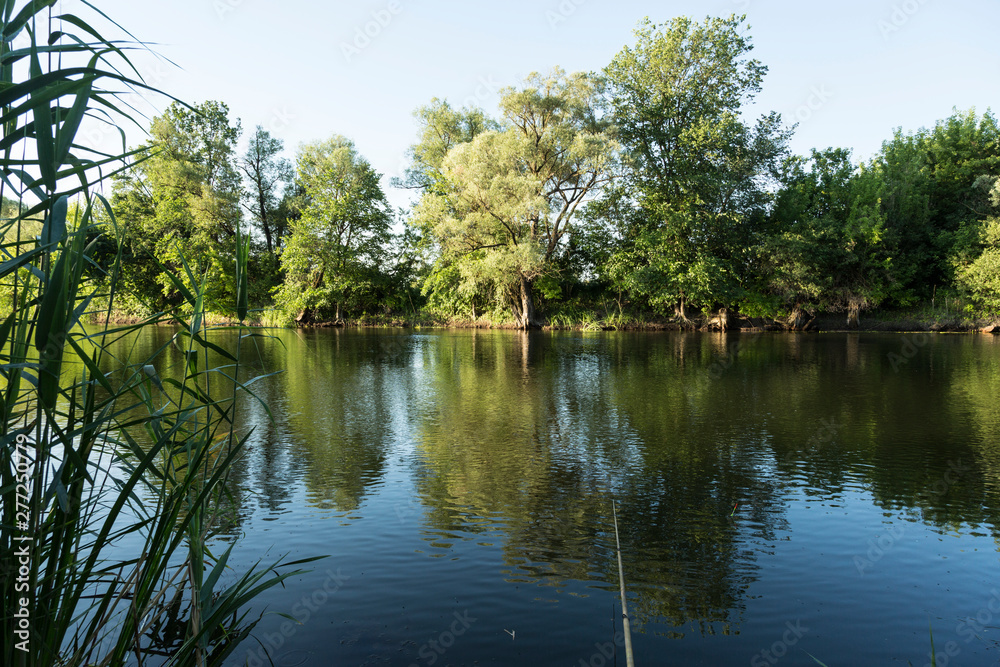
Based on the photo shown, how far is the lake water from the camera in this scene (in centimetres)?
404

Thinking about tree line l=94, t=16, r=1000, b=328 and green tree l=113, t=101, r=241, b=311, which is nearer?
tree line l=94, t=16, r=1000, b=328

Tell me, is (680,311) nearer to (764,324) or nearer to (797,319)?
(764,324)

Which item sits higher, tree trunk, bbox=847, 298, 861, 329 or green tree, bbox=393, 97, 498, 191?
green tree, bbox=393, 97, 498, 191

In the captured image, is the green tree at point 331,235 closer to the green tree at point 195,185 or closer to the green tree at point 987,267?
the green tree at point 195,185

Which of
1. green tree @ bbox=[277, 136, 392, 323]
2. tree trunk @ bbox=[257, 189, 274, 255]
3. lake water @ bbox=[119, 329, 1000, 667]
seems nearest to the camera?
lake water @ bbox=[119, 329, 1000, 667]

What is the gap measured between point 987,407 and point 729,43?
1251 inches

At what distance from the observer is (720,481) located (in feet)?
24.2

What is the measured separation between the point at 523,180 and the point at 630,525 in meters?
28.3

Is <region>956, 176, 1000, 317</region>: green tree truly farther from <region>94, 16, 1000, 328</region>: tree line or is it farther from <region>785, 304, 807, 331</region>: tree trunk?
<region>785, 304, 807, 331</region>: tree trunk

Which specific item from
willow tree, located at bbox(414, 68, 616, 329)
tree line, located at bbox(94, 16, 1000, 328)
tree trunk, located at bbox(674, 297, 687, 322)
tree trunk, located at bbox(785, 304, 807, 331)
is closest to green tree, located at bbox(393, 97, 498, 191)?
tree line, located at bbox(94, 16, 1000, 328)

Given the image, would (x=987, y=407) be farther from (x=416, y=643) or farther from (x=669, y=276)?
(x=669, y=276)

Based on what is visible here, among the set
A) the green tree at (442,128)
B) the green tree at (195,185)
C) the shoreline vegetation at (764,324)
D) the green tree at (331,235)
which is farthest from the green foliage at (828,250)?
the green tree at (195,185)

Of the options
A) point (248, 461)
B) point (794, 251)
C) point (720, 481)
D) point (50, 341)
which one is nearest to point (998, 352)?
point (794, 251)

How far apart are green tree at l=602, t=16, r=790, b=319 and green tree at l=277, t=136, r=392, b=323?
1803 cm
